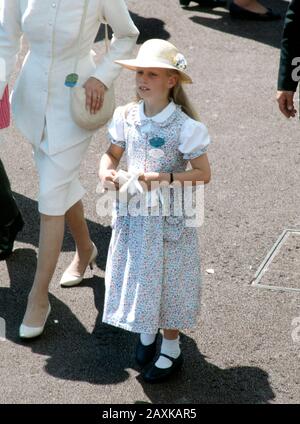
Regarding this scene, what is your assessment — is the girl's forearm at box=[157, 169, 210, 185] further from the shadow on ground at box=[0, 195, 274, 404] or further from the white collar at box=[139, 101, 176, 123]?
the shadow on ground at box=[0, 195, 274, 404]

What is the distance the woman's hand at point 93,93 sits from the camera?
5.73m

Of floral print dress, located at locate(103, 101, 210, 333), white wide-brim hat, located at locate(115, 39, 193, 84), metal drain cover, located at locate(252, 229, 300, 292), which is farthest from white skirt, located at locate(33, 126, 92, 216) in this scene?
metal drain cover, located at locate(252, 229, 300, 292)

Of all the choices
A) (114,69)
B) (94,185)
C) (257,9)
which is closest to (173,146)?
(114,69)

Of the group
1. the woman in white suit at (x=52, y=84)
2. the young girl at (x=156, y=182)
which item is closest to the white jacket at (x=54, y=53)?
the woman in white suit at (x=52, y=84)

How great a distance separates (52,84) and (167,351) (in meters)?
1.48

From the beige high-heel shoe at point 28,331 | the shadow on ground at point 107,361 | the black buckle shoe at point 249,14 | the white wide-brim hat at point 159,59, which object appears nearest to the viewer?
the white wide-brim hat at point 159,59

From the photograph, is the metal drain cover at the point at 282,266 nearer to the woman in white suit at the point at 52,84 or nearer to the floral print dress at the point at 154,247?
the floral print dress at the point at 154,247

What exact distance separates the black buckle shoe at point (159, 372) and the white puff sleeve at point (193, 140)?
1.03 meters

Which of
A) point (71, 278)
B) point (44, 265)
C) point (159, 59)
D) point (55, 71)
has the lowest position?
point (71, 278)

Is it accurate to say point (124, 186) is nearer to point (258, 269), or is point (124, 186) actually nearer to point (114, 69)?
point (114, 69)

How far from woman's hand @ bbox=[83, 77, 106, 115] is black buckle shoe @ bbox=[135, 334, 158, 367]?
1.22 m

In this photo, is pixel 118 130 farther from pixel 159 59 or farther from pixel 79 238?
pixel 79 238

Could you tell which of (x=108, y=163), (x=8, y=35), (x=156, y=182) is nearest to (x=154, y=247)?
(x=156, y=182)

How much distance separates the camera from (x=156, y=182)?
5262mm
